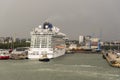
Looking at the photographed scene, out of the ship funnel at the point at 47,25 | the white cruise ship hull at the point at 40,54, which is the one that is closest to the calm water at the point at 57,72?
the white cruise ship hull at the point at 40,54

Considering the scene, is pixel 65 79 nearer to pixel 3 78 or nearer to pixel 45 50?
pixel 3 78

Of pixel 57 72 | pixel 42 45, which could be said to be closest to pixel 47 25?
pixel 42 45

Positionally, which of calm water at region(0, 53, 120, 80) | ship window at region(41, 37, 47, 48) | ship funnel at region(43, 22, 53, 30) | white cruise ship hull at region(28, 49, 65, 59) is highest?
ship funnel at region(43, 22, 53, 30)

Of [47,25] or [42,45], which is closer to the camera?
[42,45]

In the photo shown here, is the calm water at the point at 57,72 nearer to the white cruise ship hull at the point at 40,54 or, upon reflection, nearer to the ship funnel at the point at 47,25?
the white cruise ship hull at the point at 40,54

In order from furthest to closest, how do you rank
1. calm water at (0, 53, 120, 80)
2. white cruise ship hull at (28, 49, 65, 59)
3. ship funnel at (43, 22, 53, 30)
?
ship funnel at (43, 22, 53, 30) → white cruise ship hull at (28, 49, 65, 59) → calm water at (0, 53, 120, 80)

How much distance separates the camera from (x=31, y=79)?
21.4 meters

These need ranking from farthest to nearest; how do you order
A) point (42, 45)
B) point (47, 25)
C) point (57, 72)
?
point (47, 25) → point (42, 45) → point (57, 72)

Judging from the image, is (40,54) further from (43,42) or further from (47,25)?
(47,25)

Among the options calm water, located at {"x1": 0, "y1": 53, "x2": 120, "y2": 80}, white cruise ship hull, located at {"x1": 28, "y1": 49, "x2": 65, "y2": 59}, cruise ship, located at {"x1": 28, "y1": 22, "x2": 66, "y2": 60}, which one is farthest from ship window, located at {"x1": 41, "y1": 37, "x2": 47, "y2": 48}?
calm water, located at {"x1": 0, "y1": 53, "x2": 120, "y2": 80}

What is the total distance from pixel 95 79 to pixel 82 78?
106 centimetres

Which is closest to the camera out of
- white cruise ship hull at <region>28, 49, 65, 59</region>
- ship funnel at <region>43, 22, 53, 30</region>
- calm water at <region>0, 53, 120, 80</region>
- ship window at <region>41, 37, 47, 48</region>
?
calm water at <region>0, 53, 120, 80</region>

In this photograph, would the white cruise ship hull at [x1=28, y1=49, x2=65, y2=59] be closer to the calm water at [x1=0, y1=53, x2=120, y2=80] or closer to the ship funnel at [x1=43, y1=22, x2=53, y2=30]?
the ship funnel at [x1=43, y1=22, x2=53, y2=30]

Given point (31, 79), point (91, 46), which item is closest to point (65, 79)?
point (31, 79)
